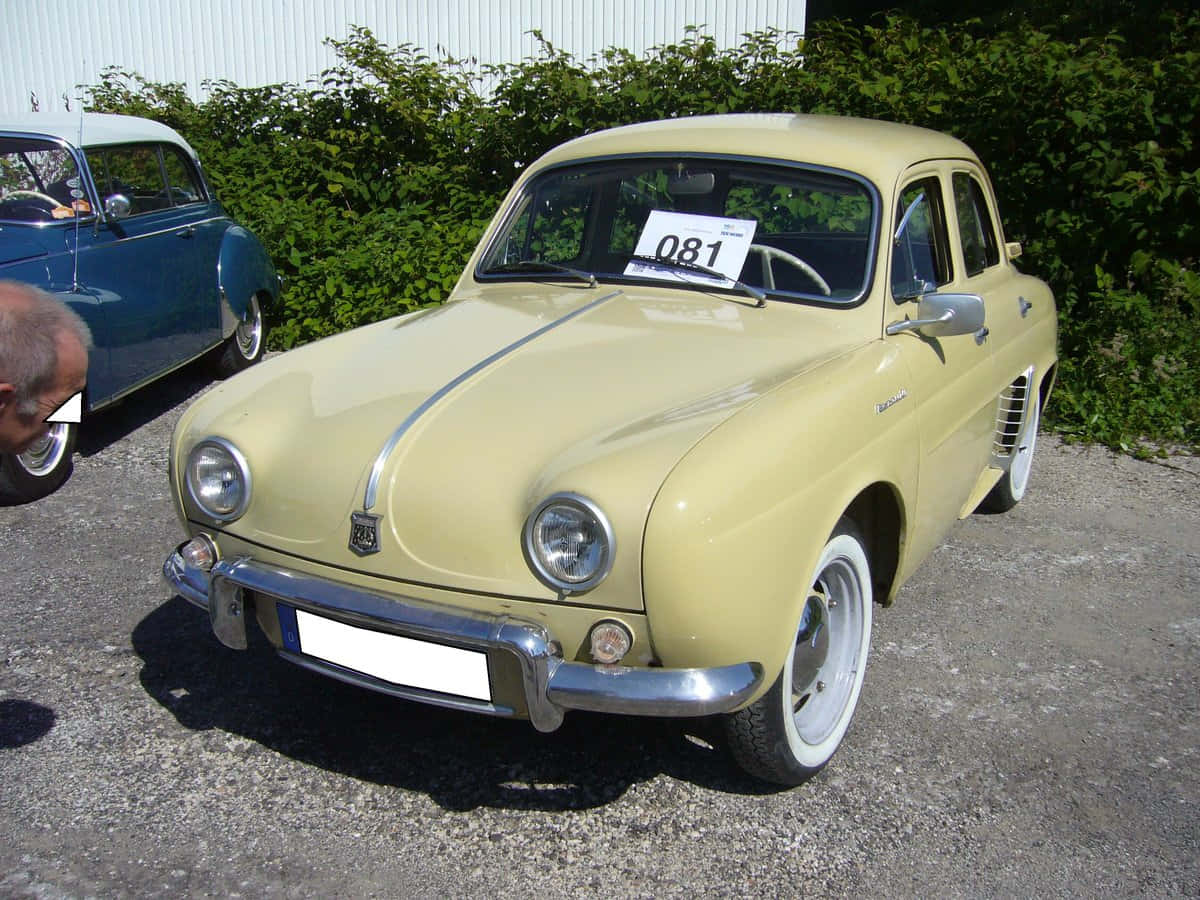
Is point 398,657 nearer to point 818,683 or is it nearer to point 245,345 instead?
point 818,683

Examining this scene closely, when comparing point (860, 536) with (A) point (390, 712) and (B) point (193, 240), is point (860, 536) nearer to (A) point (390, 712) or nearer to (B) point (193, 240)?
(A) point (390, 712)

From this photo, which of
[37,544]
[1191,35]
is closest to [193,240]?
[37,544]

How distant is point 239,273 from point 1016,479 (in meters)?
4.76

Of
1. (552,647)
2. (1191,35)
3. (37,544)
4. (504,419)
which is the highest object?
(1191,35)

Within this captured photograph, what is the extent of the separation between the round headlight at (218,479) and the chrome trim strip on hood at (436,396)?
1.24ft

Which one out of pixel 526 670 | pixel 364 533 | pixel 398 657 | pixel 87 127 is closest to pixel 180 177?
pixel 87 127

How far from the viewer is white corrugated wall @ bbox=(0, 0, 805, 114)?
1279 cm

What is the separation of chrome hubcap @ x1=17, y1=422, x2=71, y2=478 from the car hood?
2216 millimetres

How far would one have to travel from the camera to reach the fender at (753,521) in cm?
233

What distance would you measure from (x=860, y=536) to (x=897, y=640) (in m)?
0.88

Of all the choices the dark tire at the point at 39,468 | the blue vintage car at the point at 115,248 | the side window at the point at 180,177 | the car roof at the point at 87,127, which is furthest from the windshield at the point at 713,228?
the side window at the point at 180,177

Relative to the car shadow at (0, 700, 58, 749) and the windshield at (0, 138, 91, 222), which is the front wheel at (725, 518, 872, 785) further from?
the windshield at (0, 138, 91, 222)

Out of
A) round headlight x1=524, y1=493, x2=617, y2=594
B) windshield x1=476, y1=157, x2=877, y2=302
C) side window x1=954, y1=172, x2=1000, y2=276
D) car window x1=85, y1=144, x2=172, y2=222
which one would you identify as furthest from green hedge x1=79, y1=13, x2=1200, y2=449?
round headlight x1=524, y1=493, x2=617, y2=594

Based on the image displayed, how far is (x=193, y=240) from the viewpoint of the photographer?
6613mm
